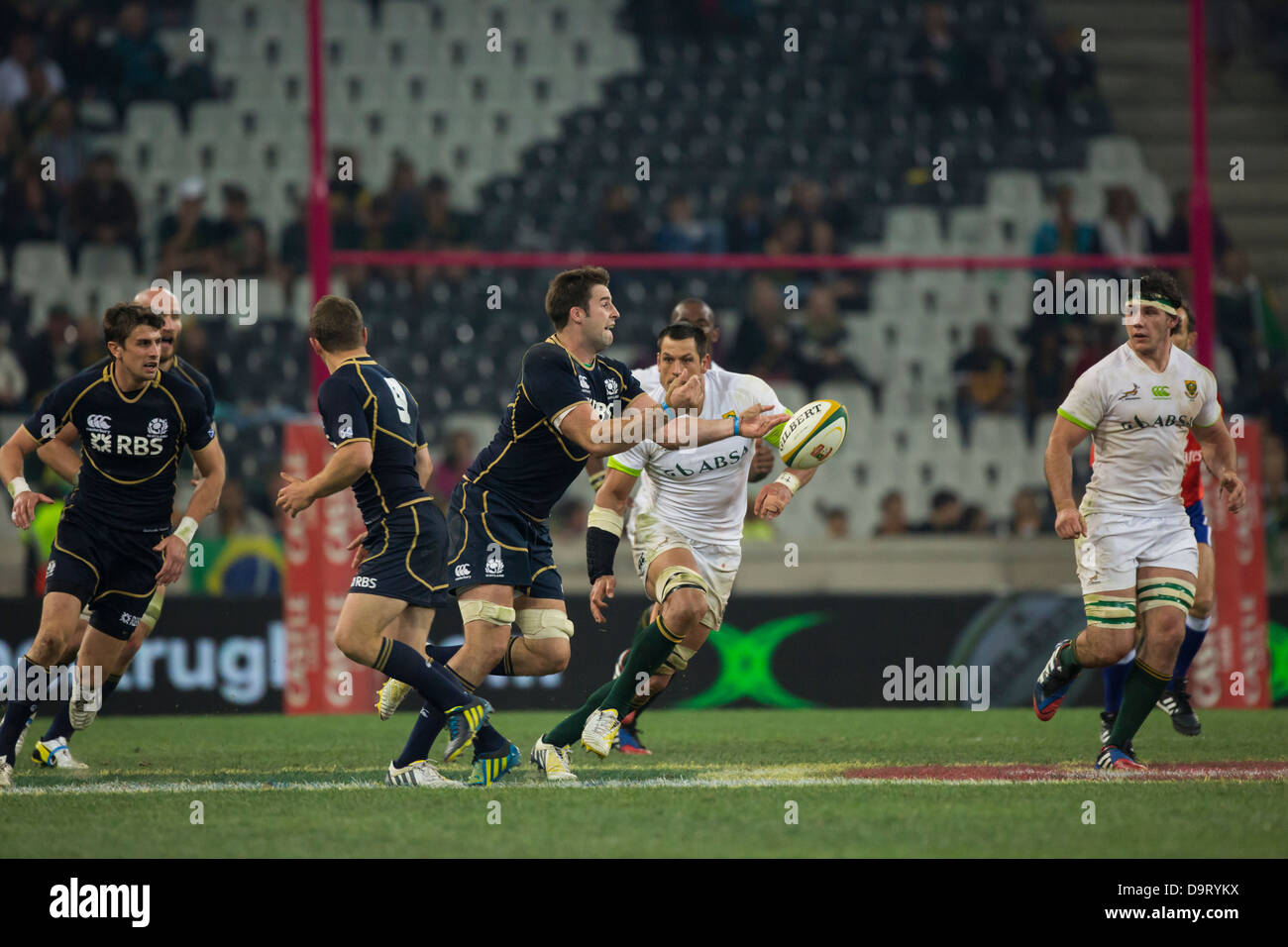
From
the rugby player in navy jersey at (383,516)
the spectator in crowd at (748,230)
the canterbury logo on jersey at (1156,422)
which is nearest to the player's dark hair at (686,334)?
the rugby player in navy jersey at (383,516)

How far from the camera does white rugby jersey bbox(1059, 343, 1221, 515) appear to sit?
7.25 meters

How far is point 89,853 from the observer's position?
204 inches

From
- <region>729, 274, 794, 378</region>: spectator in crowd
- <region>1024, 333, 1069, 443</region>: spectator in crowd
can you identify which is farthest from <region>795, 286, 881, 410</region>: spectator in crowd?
<region>1024, 333, 1069, 443</region>: spectator in crowd

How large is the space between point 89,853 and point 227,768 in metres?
2.32

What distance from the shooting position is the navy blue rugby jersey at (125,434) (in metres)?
7.34

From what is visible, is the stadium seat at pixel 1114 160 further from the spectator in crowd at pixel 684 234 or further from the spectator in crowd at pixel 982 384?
the spectator in crowd at pixel 684 234

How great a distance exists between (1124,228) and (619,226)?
4716mm

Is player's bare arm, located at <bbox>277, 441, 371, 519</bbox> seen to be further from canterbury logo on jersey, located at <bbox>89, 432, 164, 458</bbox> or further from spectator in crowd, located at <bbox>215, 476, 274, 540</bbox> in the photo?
spectator in crowd, located at <bbox>215, 476, 274, 540</bbox>

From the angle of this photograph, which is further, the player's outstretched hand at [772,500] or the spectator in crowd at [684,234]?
the spectator in crowd at [684,234]

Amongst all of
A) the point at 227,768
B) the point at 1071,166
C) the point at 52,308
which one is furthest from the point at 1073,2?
the point at 227,768

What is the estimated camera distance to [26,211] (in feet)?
48.7

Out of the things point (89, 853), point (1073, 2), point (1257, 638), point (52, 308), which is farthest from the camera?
point (1073, 2)

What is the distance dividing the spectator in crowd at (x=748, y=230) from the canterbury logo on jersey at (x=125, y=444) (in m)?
8.66

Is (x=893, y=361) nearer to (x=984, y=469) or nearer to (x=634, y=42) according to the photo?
(x=984, y=469)
